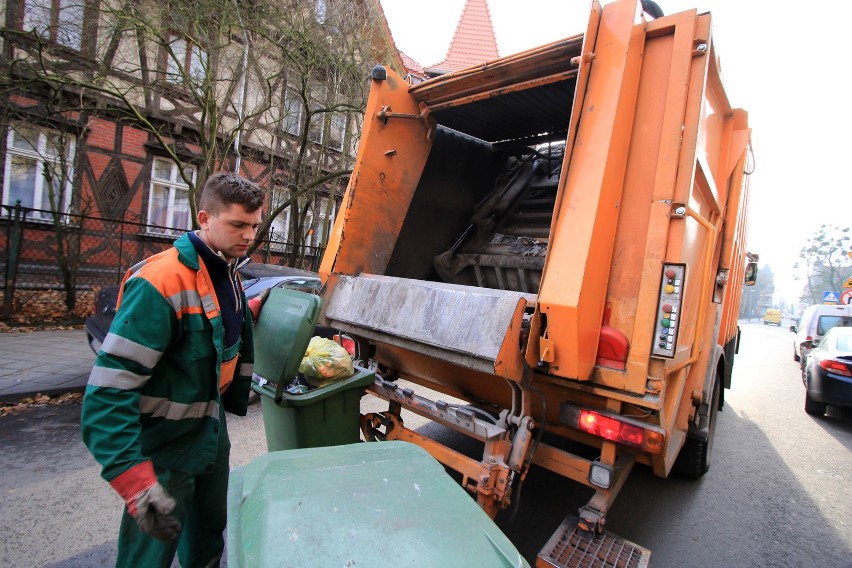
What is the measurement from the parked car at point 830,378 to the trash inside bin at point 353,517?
7.35 metres

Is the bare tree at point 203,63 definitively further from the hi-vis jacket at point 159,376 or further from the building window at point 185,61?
the hi-vis jacket at point 159,376

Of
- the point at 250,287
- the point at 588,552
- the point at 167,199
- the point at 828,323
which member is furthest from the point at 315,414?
the point at 828,323

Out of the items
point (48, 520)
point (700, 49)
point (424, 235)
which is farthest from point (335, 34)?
point (48, 520)

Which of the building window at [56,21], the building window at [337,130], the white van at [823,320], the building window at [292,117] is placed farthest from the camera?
the building window at [337,130]

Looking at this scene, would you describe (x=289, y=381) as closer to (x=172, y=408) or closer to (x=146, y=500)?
(x=172, y=408)

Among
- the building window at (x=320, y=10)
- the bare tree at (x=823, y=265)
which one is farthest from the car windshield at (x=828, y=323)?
the bare tree at (x=823, y=265)

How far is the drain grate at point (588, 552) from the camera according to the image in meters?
1.96

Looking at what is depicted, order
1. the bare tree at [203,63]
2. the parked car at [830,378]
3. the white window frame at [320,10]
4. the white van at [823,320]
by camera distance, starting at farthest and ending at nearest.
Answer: the white van at [823,320] < the white window frame at [320,10] < the bare tree at [203,63] < the parked car at [830,378]

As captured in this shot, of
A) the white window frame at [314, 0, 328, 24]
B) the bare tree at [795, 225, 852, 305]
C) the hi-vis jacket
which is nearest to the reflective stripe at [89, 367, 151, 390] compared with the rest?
the hi-vis jacket

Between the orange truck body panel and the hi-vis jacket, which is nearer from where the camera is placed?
the hi-vis jacket

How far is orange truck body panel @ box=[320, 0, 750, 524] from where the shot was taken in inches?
80.7

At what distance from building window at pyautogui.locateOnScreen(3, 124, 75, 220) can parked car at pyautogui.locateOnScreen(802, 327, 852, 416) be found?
12208 mm

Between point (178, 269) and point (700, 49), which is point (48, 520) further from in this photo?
point (700, 49)

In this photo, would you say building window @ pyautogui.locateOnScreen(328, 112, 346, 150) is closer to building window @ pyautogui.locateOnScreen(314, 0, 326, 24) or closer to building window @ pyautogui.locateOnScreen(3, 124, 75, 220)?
building window @ pyautogui.locateOnScreen(314, 0, 326, 24)
